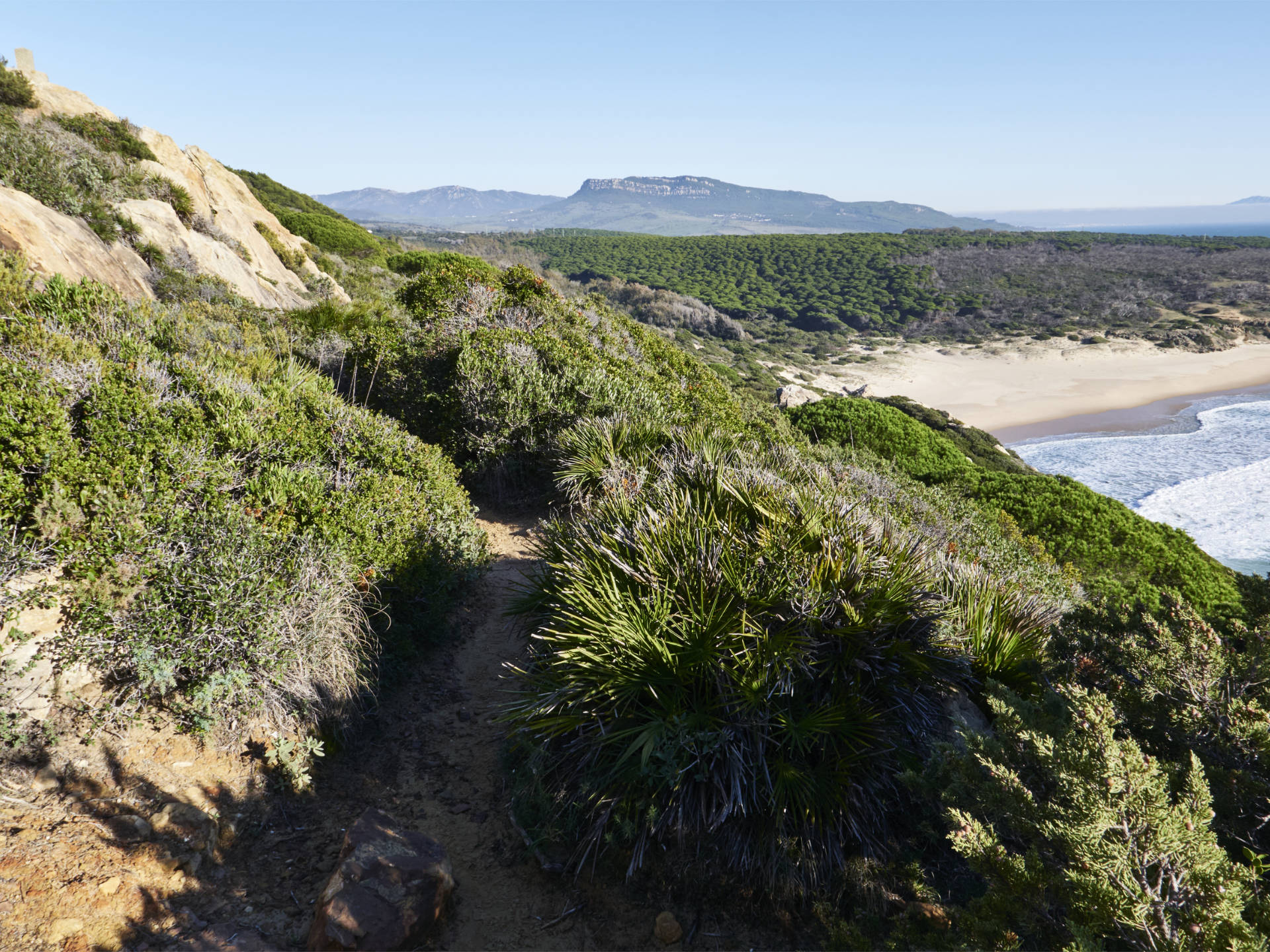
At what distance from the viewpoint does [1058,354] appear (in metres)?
41.6

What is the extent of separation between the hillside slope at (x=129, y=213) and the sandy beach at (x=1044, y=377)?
27.1m

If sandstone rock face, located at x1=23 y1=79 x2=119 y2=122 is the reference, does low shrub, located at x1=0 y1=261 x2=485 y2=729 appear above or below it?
below

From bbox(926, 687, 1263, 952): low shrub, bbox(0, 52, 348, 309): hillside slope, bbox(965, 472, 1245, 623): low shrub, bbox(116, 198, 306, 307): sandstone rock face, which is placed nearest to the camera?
bbox(926, 687, 1263, 952): low shrub

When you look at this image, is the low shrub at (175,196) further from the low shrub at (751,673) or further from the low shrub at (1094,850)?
the low shrub at (1094,850)

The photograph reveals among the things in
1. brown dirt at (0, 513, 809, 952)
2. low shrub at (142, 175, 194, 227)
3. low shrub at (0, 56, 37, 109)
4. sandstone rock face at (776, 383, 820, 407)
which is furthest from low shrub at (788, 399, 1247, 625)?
low shrub at (0, 56, 37, 109)

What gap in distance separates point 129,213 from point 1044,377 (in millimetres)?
42576

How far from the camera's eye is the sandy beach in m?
32.4

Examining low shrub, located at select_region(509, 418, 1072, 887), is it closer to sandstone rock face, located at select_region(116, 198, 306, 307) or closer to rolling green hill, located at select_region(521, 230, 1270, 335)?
sandstone rock face, located at select_region(116, 198, 306, 307)

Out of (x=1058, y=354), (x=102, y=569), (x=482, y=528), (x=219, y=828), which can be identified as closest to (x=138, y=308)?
(x=482, y=528)

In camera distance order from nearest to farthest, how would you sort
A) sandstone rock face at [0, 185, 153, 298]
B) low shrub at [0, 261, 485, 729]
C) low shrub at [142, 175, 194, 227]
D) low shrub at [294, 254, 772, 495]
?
1. low shrub at [0, 261, 485, 729]
2. low shrub at [294, 254, 772, 495]
3. sandstone rock face at [0, 185, 153, 298]
4. low shrub at [142, 175, 194, 227]

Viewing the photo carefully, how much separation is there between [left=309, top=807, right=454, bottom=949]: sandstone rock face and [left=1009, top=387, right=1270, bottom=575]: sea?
2008 centimetres

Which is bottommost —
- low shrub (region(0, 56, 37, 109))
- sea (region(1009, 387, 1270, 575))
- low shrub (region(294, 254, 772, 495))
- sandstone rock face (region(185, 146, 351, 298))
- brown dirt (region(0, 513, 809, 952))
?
sea (region(1009, 387, 1270, 575))

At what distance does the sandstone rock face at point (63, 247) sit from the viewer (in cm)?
1016

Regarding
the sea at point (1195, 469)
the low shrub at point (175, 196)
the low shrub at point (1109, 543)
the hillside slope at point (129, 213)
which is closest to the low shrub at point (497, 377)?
the hillside slope at point (129, 213)
